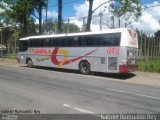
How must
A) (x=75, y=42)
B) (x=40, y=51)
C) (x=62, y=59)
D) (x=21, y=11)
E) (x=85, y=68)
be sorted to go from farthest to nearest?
(x=21, y=11) < (x=40, y=51) < (x=62, y=59) < (x=75, y=42) < (x=85, y=68)

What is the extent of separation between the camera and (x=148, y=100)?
458 inches

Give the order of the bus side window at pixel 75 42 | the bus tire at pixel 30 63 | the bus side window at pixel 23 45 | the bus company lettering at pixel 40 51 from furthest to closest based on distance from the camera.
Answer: the bus side window at pixel 23 45 → the bus tire at pixel 30 63 → the bus company lettering at pixel 40 51 → the bus side window at pixel 75 42

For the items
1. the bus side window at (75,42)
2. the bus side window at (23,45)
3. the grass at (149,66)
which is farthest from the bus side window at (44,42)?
the grass at (149,66)

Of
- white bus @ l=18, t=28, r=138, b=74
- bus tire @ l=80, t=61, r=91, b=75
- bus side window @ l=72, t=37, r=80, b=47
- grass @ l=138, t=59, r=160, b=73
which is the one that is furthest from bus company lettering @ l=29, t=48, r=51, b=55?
grass @ l=138, t=59, r=160, b=73

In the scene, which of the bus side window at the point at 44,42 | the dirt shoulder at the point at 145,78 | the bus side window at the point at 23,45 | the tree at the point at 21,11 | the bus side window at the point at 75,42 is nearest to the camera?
the dirt shoulder at the point at 145,78

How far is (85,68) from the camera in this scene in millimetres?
22344

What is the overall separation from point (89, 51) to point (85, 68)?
1.37 metres

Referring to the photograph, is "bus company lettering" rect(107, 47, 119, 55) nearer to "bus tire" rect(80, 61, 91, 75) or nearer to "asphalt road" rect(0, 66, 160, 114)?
"bus tire" rect(80, 61, 91, 75)

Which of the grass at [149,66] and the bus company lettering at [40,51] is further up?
the bus company lettering at [40,51]

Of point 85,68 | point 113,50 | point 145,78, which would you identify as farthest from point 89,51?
point 145,78

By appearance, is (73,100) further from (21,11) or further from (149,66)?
(21,11)

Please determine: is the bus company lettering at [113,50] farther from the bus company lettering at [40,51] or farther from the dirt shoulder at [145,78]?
the bus company lettering at [40,51]

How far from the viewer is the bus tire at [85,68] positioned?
2203 cm

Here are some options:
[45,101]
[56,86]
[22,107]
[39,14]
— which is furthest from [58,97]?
[39,14]
